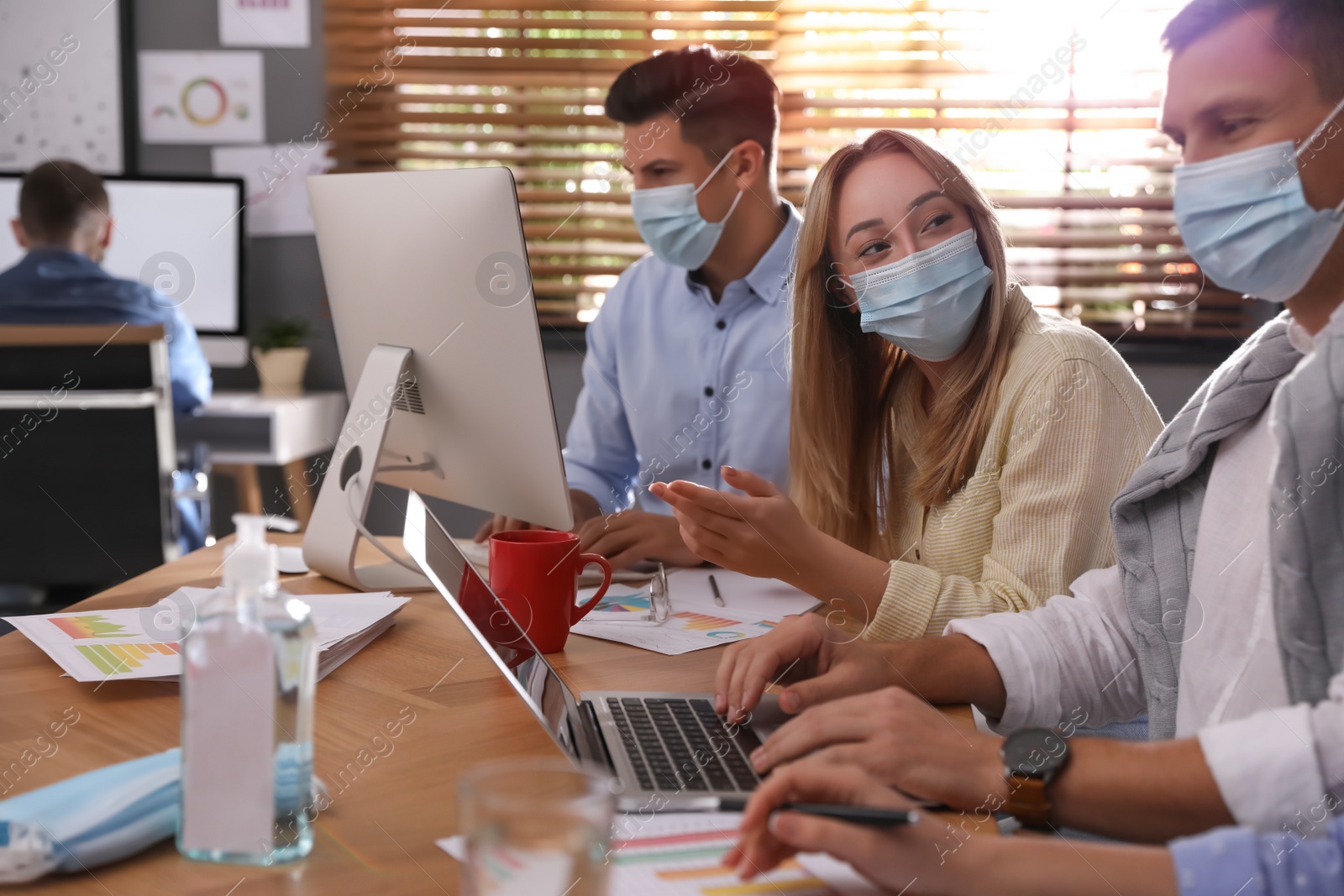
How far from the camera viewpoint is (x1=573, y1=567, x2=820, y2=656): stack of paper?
1.06 metres

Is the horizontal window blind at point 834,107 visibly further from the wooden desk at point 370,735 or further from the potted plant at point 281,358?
the wooden desk at point 370,735

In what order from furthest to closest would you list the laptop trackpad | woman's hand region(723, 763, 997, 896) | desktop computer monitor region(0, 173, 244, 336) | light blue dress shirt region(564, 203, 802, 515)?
desktop computer monitor region(0, 173, 244, 336) → light blue dress shirt region(564, 203, 802, 515) → the laptop trackpad → woman's hand region(723, 763, 997, 896)

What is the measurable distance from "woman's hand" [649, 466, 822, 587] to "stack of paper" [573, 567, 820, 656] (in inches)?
2.6

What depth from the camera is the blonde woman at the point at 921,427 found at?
1083 millimetres

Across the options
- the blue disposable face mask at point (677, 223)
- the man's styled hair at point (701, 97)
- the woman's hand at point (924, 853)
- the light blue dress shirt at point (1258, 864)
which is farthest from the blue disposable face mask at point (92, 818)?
the man's styled hair at point (701, 97)

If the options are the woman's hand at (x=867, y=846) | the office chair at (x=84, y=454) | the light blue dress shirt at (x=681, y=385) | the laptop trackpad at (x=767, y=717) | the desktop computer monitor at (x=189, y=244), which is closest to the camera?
the woman's hand at (x=867, y=846)

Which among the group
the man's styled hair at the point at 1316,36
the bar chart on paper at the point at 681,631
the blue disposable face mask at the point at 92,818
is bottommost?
the bar chart on paper at the point at 681,631

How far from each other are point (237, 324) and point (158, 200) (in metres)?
0.40

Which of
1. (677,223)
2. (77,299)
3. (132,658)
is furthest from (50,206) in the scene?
(132,658)

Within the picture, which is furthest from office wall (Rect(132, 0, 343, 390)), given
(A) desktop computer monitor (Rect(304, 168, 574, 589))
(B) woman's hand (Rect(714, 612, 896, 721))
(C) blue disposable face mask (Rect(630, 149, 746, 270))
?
(B) woman's hand (Rect(714, 612, 896, 721))

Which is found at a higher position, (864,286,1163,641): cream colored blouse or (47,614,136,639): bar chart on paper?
(864,286,1163,641): cream colored blouse

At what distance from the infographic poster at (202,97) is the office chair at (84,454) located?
1545mm

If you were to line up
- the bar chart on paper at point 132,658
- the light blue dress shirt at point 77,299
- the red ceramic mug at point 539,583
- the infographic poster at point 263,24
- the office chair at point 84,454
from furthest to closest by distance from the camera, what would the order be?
the infographic poster at point 263,24 < the light blue dress shirt at point 77,299 < the office chair at point 84,454 < the red ceramic mug at point 539,583 < the bar chart on paper at point 132,658

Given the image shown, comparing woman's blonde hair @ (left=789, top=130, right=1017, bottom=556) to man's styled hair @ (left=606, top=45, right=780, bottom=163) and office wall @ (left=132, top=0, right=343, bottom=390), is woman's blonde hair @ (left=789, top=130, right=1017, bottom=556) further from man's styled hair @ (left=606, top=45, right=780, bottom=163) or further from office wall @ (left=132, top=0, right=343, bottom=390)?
office wall @ (left=132, top=0, right=343, bottom=390)
